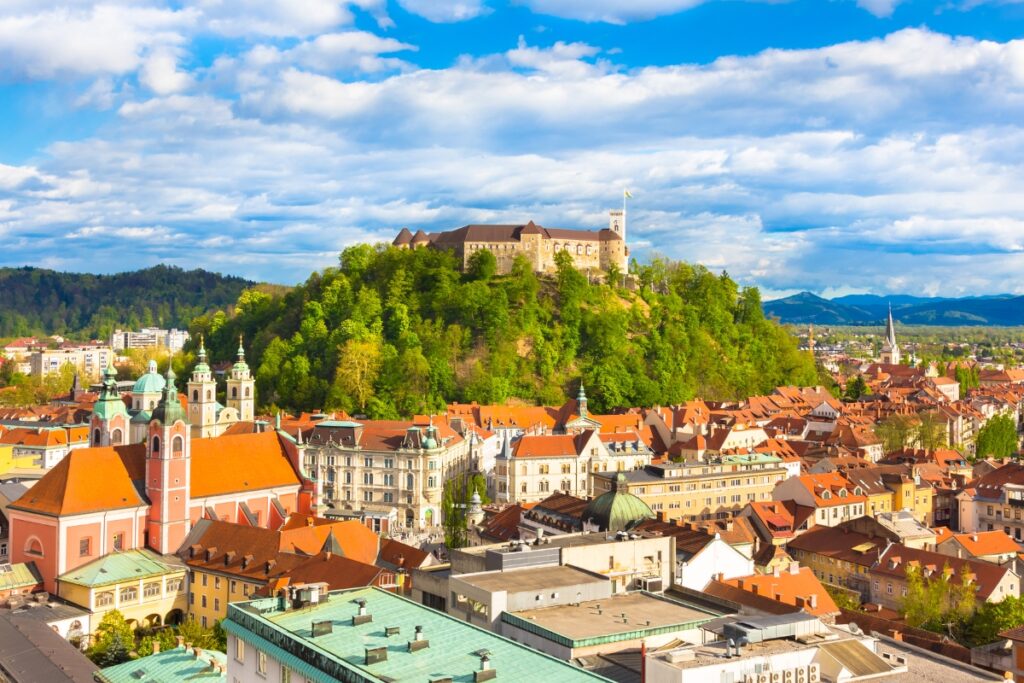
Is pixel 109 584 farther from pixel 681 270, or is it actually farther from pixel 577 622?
pixel 681 270

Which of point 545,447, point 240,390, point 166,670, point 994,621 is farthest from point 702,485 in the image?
point 166,670

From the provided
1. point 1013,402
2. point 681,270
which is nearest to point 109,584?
point 681,270

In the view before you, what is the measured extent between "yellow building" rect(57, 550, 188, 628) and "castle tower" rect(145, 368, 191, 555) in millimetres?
1372

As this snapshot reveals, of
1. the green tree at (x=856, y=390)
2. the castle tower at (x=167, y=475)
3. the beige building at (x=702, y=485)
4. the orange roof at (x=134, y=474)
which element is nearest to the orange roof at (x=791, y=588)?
the beige building at (x=702, y=485)

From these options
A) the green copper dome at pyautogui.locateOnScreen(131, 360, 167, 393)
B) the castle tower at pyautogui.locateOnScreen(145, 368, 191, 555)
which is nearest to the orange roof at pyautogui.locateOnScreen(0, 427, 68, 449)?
the green copper dome at pyautogui.locateOnScreen(131, 360, 167, 393)

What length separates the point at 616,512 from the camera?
1996 inches

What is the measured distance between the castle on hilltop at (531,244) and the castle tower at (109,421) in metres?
52.4

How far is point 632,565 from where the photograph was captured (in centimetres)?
3900

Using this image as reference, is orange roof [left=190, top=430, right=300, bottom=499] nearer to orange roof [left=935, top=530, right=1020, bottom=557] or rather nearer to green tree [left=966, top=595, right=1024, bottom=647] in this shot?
green tree [left=966, top=595, right=1024, bottom=647]

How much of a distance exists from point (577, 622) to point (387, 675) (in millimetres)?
7574

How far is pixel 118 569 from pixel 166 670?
1352cm

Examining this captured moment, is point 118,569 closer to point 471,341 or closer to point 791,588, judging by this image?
point 791,588

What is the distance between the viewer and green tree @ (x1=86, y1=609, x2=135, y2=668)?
4416 cm

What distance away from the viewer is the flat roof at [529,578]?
105 ft
